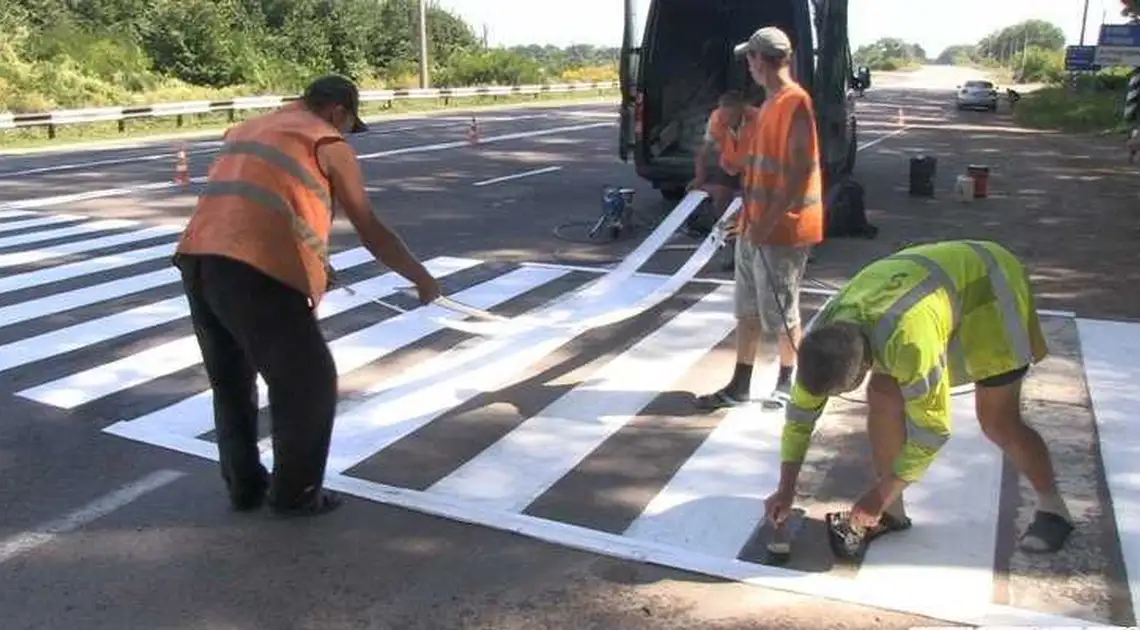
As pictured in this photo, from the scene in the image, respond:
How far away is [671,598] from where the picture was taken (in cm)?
366

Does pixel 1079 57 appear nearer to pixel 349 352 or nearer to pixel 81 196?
pixel 81 196

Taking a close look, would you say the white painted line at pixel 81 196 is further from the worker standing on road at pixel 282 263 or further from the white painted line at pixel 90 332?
the worker standing on road at pixel 282 263

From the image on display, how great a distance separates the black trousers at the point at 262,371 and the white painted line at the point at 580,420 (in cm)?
65

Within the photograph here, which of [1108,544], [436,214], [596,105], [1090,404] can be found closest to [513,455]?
[1108,544]

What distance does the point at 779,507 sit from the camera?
3.70 metres

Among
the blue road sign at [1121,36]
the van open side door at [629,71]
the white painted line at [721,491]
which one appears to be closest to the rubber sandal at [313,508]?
the white painted line at [721,491]

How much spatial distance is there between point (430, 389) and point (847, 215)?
6336mm

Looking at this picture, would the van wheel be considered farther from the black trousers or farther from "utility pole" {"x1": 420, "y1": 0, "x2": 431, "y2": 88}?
"utility pole" {"x1": 420, "y1": 0, "x2": 431, "y2": 88}

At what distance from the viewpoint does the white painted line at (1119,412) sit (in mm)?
4176

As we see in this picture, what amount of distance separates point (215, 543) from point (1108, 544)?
3387 millimetres

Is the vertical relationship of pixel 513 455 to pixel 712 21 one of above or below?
below

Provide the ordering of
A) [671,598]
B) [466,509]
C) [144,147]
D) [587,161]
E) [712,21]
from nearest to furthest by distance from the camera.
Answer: [671,598] → [466,509] → [712,21] → [587,161] → [144,147]

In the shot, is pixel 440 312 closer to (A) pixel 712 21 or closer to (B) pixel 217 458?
(B) pixel 217 458

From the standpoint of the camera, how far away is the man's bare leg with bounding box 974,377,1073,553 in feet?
12.4
